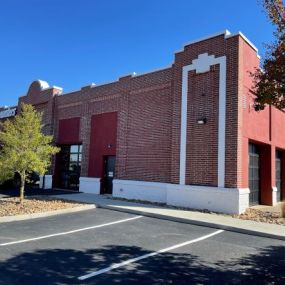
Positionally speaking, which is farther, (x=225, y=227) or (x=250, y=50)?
(x=250, y=50)

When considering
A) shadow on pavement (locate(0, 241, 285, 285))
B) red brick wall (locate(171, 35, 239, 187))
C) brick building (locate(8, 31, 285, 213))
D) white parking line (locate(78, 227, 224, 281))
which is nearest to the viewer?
shadow on pavement (locate(0, 241, 285, 285))

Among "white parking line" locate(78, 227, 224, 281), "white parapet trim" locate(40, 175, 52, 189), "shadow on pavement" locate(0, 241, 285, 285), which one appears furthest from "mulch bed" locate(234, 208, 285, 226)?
"white parapet trim" locate(40, 175, 52, 189)

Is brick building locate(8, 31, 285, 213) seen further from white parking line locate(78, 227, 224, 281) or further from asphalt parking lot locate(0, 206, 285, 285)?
white parking line locate(78, 227, 224, 281)

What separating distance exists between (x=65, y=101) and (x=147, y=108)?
8083mm

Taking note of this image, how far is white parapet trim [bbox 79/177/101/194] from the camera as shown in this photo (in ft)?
68.3

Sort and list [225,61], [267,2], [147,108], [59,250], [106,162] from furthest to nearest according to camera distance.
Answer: [106,162] < [147,108] < [225,61] < [59,250] < [267,2]

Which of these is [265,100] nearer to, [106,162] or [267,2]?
[267,2]

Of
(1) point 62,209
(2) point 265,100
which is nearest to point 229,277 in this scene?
(2) point 265,100

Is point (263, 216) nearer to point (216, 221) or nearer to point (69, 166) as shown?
point (216, 221)

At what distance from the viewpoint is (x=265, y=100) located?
7.42 metres

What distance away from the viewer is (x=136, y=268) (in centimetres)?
682

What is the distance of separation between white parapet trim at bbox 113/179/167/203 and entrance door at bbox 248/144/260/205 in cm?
431

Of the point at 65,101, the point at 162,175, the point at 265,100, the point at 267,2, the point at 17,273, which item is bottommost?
the point at 17,273

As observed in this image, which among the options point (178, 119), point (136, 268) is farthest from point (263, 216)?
point (136, 268)
